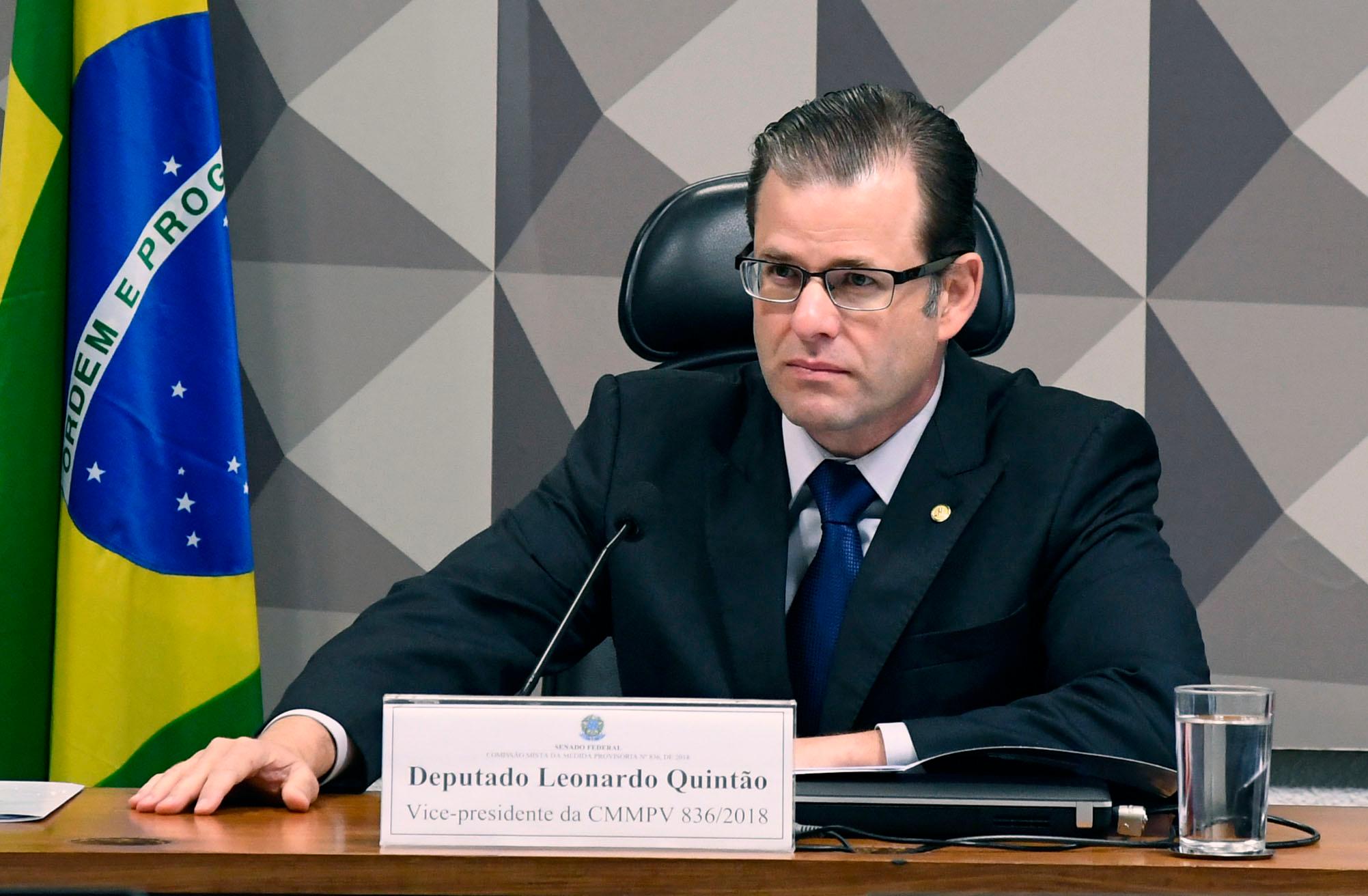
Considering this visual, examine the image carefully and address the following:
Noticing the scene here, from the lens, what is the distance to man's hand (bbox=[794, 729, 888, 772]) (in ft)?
4.32

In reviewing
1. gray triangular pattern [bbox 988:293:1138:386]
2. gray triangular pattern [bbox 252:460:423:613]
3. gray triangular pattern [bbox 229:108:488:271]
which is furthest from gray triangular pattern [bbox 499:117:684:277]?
gray triangular pattern [bbox 988:293:1138:386]

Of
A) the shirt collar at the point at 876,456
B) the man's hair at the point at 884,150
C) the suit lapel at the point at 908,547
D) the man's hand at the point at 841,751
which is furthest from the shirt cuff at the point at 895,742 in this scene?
the man's hair at the point at 884,150

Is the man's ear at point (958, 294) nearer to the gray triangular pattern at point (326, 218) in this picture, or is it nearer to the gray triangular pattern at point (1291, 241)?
the gray triangular pattern at point (1291, 241)

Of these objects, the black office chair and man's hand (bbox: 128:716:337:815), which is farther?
the black office chair

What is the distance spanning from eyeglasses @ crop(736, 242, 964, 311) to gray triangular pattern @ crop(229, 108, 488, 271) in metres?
1.15

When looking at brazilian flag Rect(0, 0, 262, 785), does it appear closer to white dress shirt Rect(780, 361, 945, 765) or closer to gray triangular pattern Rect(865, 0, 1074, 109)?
white dress shirt Rect(780, 361, 945, 765)

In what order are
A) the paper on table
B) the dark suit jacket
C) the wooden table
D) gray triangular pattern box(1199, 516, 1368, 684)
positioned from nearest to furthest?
1. the wooden table
2. the paper on table
3. the dark suit jacket
4. gray triangular pattern box(1199, 516, 1368, 684)

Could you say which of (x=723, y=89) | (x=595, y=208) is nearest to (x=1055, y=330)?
(x=723, y=89)

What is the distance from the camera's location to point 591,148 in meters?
2.76

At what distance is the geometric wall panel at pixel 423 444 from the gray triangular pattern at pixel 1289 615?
4.47 feet

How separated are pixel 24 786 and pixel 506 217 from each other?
65.1 inches

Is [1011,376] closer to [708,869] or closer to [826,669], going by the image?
[826,669]

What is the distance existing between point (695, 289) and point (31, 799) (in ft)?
3.43

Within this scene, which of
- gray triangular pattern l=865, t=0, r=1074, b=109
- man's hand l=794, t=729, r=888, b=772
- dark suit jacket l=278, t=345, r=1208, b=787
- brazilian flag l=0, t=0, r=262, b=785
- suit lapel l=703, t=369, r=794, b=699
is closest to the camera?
man's hand l=794, t=729, r=888, b=772
